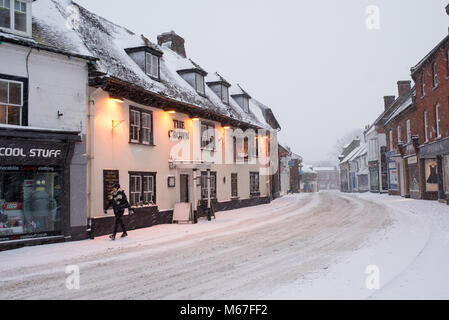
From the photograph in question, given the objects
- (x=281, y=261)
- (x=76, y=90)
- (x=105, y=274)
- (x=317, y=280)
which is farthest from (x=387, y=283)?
(x=76, y=90)

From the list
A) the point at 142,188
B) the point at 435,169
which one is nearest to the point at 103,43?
the point at 142,188

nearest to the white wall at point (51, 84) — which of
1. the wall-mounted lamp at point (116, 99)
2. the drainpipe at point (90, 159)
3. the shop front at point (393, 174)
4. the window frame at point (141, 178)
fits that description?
the drainpipe at point (90, 159)

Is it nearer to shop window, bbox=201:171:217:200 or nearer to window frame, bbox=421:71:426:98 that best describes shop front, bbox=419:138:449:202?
window frame, bbox=421:71:426:98

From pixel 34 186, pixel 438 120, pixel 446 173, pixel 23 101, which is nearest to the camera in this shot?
pixel 23 101

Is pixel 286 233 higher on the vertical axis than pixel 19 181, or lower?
lower

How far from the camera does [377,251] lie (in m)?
8.86

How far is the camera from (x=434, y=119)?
79.3ft

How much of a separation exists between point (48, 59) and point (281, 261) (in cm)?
964

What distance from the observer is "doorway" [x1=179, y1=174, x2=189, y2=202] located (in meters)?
19.1

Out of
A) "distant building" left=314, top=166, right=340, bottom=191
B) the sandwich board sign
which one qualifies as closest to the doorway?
the sandwich board sign

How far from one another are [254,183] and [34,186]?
1901cm

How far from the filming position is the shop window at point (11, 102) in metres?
11.4

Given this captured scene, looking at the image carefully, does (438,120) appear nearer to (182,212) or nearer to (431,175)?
(431,175)

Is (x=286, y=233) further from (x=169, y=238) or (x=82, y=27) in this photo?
(x=82, y=27)
